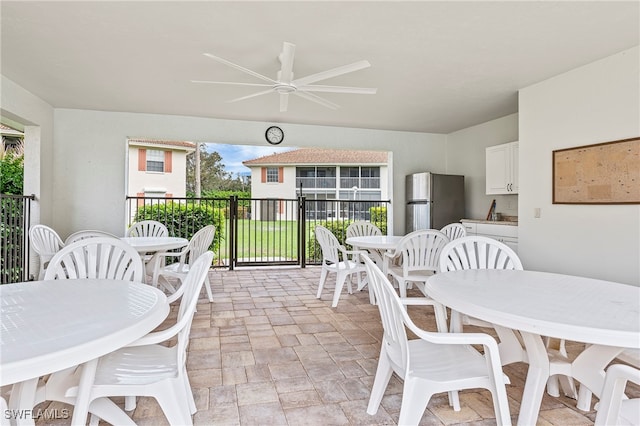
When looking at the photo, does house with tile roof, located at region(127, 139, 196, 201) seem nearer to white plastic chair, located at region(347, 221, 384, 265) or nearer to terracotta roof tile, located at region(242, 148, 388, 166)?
terracotta roof tile, located at region(242, 148, 388, 166)

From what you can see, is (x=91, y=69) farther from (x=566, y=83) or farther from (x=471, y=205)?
(x=471, y=205)

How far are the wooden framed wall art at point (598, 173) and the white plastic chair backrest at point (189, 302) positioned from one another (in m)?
3.59

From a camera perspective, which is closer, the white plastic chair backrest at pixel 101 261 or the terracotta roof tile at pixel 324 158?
the white plastic chair backrest at pixel 101 261

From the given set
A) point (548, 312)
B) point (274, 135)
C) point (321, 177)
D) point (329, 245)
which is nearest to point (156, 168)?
point (321, 177)

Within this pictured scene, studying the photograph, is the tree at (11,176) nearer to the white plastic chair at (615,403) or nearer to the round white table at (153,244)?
the round white table at (153,244)

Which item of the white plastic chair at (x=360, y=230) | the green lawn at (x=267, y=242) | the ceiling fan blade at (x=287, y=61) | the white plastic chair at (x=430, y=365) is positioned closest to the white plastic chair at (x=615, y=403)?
the white plastic chair at (x=430, y=365)

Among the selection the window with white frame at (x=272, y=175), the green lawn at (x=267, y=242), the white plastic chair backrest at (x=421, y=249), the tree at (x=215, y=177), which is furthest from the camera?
the tree at (x=215, y=177)

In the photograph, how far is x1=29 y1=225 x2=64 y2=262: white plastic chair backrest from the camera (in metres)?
3.25

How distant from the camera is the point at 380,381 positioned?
5.94 feet

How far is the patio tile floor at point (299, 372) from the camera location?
180cm

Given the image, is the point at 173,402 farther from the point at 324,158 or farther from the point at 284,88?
the point at 324,158

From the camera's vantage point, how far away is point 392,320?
1.53 m

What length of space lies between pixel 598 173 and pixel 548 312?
9.21ft

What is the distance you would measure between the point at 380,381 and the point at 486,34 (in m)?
2.73
